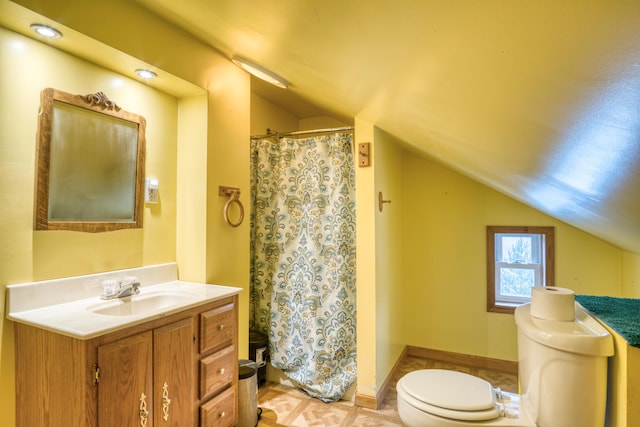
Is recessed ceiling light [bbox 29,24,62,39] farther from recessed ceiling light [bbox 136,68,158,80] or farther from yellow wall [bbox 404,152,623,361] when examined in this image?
yellow wall [bbox 404,152,623,361]

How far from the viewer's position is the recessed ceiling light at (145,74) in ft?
5.57

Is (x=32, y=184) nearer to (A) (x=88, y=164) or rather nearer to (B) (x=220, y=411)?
(A) (x=88, y=164)

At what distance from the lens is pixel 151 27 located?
164 centimetres

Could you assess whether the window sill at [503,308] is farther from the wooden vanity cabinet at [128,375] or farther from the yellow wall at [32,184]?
the yellow wall at [32,184]

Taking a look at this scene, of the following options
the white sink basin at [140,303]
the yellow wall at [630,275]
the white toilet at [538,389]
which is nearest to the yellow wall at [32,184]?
the white sink basin at [140,303]

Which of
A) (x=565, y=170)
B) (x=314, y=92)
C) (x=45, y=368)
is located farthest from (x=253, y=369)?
(x=565, y=170)

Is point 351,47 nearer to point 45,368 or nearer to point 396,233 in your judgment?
point 45,368

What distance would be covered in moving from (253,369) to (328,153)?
4.94 feet

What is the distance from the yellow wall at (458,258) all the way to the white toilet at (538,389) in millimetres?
1448

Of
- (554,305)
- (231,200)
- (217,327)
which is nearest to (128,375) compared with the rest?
(217,327)

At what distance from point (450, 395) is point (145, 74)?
6.97 feet

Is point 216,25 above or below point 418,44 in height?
above

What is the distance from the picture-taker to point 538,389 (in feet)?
4.09

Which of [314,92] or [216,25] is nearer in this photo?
[216,25]
